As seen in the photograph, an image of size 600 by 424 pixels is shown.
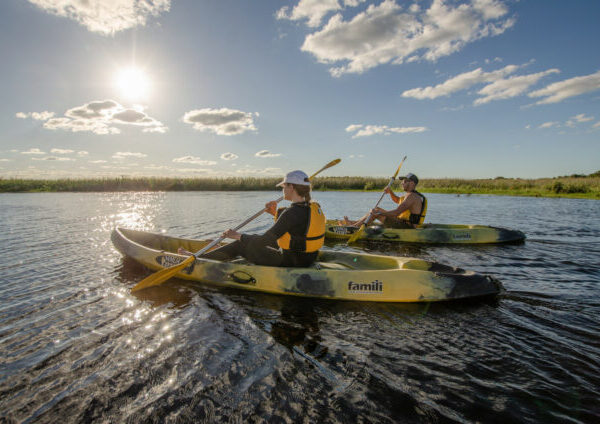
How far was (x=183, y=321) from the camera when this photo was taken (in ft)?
14.6

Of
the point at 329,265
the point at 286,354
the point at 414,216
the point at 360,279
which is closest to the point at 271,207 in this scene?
the point at 329,265

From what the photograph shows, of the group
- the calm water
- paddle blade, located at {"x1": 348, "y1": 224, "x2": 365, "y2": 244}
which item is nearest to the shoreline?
paddle blade, located at {"x1": 348, "y1": 224, "x2": 365, "y2": 244}

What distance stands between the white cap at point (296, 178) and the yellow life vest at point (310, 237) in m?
0.43

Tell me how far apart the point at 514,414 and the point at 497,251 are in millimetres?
7358

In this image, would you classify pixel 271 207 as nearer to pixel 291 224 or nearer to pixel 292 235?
pixel 292 235

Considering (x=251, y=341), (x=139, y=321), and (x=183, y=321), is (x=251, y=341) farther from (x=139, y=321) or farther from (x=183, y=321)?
(x=139, y=321)

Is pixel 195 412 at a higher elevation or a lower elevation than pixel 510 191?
lower

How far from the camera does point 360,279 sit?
498 centimetres

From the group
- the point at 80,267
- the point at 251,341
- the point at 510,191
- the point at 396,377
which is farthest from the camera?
the point at 510,191

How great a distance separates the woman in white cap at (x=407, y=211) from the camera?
948 cm

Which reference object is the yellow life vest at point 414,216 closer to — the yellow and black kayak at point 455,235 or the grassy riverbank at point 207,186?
the yellow and black kayak at point 455,235

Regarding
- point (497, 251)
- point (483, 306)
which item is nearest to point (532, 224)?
point (497, 251)

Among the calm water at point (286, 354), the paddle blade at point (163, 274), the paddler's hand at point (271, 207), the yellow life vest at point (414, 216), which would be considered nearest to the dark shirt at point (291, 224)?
the paddler's hand at point (271, 207)

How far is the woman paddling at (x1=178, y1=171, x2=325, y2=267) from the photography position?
487 cm
